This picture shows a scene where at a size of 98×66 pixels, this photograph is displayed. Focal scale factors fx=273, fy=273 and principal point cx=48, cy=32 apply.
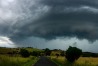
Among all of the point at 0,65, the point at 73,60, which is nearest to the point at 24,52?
the point at 73,60

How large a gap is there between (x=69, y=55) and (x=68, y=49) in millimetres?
1360

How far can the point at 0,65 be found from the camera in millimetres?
37562

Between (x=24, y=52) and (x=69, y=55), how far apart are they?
69.8 meters

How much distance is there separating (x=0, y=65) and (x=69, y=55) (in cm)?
2612

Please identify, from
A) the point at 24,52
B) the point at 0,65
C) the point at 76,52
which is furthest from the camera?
the point at 24,52

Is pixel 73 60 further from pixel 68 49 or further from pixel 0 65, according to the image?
pixel 0 65

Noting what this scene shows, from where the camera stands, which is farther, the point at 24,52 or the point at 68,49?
the point at 24,52

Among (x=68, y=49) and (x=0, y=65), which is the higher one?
(x=68, y=49)

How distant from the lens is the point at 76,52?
195 ft

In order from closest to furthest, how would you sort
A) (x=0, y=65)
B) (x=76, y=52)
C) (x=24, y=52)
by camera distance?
(x=0, y=65) → (x=76, y=52) → (x=24, y=52)

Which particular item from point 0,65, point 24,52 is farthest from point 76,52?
point 24,52

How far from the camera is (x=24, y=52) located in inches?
5074

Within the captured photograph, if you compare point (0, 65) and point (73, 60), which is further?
point (73, 60)

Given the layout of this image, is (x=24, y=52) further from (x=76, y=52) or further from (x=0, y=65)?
(x=0, y=65)
